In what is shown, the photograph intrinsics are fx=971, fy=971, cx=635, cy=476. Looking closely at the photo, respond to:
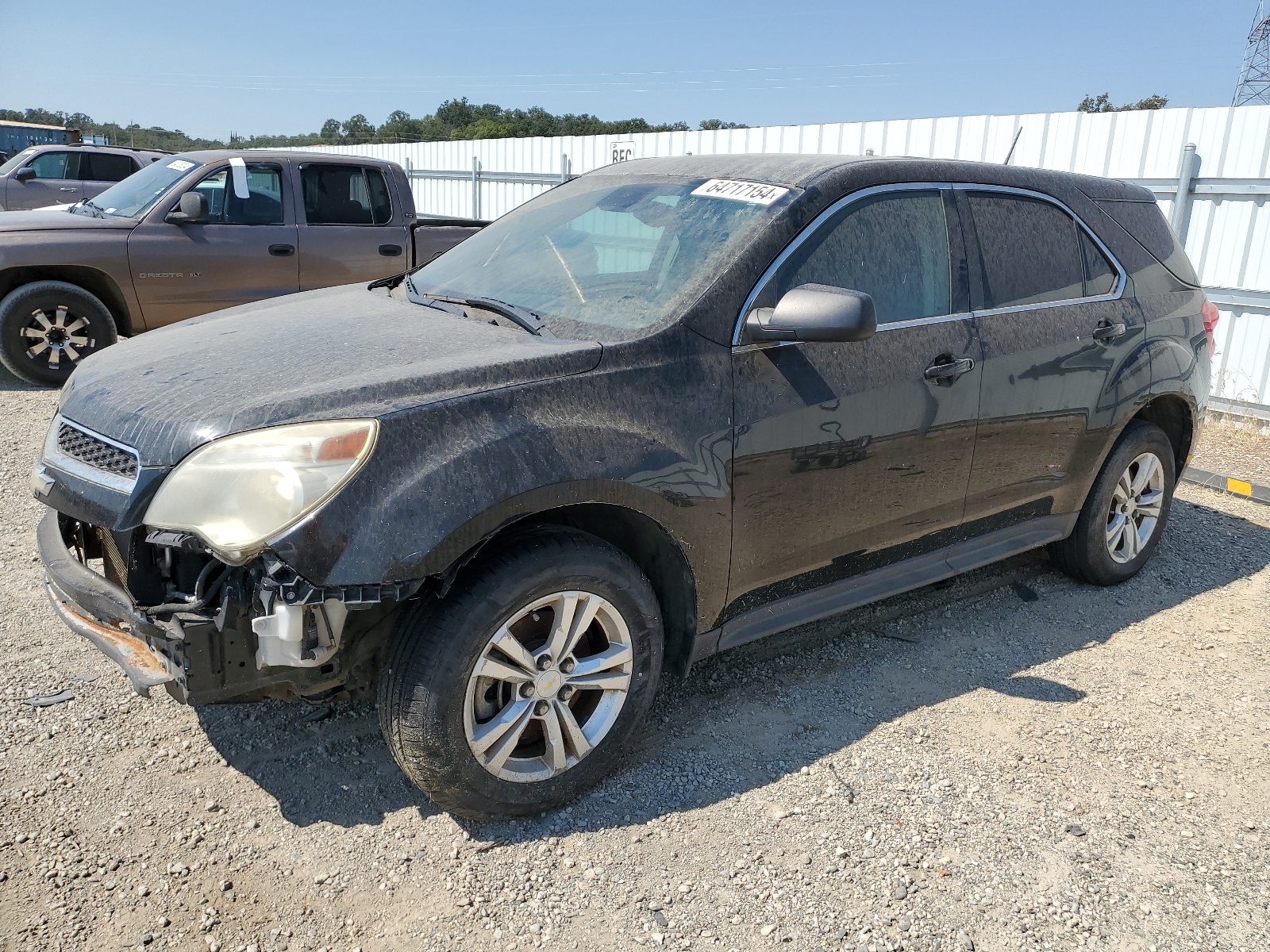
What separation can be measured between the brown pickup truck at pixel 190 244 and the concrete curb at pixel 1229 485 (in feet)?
18.5

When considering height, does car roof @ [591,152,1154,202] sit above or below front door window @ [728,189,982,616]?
above

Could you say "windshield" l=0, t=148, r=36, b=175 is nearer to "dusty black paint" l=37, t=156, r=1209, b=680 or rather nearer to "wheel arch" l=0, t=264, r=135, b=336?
"wheel arch" l=0, t=264, r=135, b=336

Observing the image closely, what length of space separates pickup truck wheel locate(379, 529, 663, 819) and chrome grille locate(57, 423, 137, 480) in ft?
2.66

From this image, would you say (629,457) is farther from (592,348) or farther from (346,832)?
(346,832)

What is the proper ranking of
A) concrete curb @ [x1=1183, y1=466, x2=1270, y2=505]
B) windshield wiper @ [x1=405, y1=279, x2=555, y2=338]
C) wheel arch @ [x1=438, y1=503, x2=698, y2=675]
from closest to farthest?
wheel arch @ [x1=438, y1=503, x2=698, y2=675] → windshield wiper @ [x1=405, y1=279, x2=555, y2=338] → concrete curb @ [x1=1183, y1=466, x2=1270, y2=505]

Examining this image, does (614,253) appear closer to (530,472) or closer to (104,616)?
(530,472)

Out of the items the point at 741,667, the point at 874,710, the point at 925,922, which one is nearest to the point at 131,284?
the point at 741,667

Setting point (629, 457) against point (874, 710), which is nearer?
point (629, 457)

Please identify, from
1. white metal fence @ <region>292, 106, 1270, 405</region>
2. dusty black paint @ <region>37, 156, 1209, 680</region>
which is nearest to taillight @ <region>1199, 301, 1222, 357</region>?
dusty black paint @ <region>37, 156, 1209, 680</region>

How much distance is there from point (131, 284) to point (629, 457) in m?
6.89

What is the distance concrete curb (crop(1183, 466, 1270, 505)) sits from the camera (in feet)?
20.4

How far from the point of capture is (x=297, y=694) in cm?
263

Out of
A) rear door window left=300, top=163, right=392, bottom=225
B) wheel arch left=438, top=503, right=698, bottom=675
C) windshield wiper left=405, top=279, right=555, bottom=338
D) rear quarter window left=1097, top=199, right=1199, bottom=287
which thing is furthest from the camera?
rear door window left=300, top=163, right=392, bottom=225

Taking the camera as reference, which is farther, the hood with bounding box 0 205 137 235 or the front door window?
the hood with bounding box 0 205 137 235
